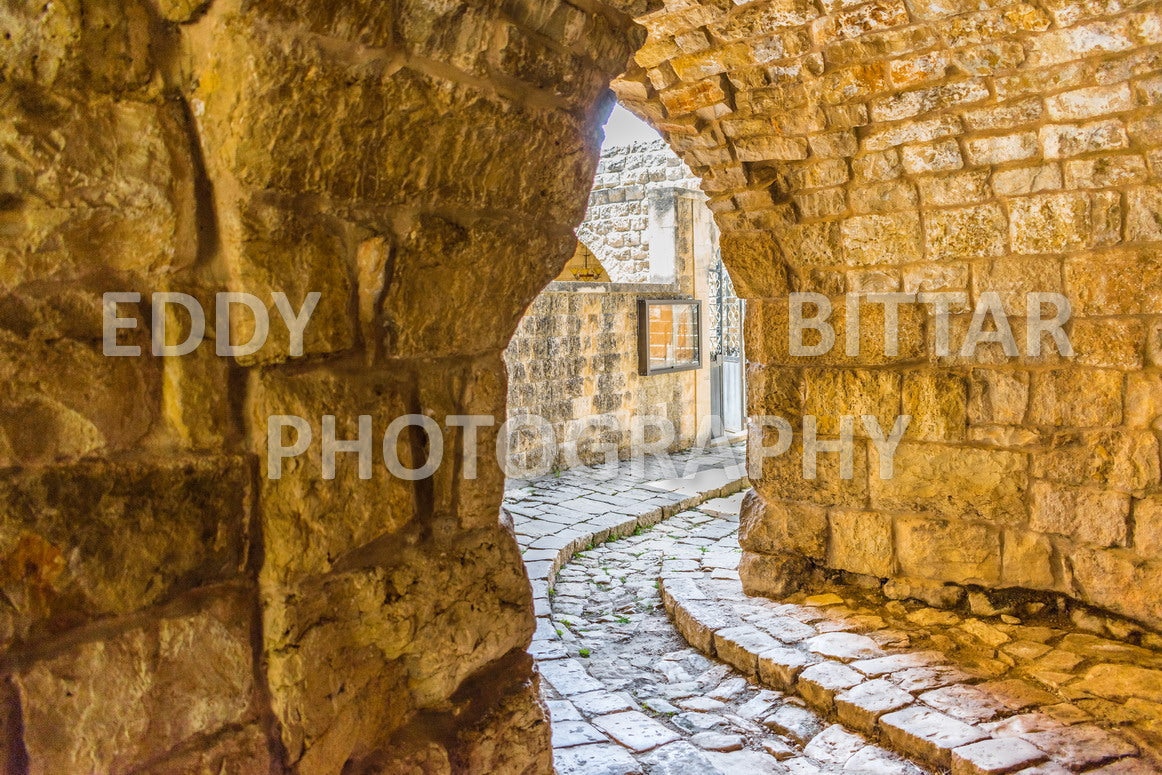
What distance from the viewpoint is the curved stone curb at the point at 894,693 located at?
2887 millimetres

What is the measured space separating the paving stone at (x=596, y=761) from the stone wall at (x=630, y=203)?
8071 millimetres

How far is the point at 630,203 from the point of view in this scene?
1134 centimetres

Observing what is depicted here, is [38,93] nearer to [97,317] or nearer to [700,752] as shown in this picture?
[97,317]

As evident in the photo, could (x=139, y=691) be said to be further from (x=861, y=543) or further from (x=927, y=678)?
(x=861, y=543)

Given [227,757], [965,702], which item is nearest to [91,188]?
[227,757]

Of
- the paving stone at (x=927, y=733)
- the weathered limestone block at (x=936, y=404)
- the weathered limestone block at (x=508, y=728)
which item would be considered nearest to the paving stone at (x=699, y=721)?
the paving stone at (x=927, y=733)

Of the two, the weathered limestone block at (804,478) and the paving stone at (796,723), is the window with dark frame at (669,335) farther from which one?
the paving stone at (796,723)

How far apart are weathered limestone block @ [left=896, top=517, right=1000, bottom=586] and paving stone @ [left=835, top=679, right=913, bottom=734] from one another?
41.6 inches

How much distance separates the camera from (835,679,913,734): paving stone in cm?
329

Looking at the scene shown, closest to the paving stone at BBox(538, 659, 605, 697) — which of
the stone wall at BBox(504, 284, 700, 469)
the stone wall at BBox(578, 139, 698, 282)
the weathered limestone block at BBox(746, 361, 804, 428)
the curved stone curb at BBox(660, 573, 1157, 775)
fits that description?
the curved stone curb at BBox(660, 573, 1157, 775)

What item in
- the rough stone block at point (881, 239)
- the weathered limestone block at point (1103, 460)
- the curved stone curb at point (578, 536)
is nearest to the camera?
the weathered limestone block at point (1103, 460)

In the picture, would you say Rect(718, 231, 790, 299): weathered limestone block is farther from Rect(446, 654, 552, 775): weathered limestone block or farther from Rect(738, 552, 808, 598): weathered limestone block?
Rect(446, 654, 552, 775): weathered limestone block

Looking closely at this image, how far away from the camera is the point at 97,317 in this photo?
43.8 inches

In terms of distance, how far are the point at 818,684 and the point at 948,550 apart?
1287 millimetres
